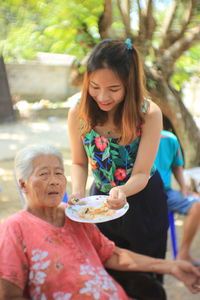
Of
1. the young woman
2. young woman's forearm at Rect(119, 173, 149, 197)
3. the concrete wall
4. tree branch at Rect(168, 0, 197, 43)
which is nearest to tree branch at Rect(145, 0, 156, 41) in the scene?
tree branch at Rect(168, 0, 197, 43)

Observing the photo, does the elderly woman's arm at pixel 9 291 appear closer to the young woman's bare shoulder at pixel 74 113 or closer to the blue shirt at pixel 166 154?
the young woman's bare shoulder at pixel 74 113

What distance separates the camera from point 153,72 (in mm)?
3562

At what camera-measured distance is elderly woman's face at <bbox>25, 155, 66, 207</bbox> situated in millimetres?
1393

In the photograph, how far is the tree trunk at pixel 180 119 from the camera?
11.8 ft

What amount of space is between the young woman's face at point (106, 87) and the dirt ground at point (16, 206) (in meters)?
1.63

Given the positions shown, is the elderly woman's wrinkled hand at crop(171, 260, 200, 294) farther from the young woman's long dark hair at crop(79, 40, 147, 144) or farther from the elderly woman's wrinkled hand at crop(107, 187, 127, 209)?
the young woman's long dark hair at crop(79, 40, 147, 144)

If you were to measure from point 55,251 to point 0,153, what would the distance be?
5.10 m

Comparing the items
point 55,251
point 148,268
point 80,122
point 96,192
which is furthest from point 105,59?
point 148,268

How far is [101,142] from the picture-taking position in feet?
5.16

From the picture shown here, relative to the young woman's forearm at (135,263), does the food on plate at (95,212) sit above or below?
above

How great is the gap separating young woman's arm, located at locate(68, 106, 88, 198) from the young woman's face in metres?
0.21

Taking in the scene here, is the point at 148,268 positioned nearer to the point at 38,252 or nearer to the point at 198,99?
the point at 38,252

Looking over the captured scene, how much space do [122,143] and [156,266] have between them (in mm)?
555

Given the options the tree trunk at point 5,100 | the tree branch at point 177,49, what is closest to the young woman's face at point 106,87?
the tree branch at point 177,49
